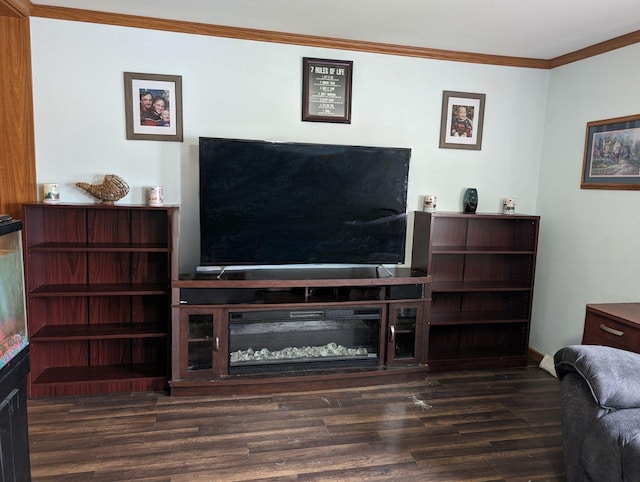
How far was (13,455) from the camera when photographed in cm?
154

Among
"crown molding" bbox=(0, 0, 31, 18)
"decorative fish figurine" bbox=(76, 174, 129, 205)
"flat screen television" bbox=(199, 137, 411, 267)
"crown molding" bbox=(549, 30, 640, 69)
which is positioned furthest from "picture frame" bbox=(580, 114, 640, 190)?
"crown molding" bbox=(0, 0, 31, 18)

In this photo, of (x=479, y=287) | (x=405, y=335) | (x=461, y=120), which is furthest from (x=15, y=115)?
(x=479, y=287)

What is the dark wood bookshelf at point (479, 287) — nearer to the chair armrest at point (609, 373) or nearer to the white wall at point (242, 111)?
the white wall at point (242, 111)

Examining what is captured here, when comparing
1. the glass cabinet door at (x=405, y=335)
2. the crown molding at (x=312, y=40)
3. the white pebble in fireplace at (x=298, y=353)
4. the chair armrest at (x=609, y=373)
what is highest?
the crown molding at (x=312, y=40)

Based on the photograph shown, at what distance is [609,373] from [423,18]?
7.12ft

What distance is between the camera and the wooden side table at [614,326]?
217cm

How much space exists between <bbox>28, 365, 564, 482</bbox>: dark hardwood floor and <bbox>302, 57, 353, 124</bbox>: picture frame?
194 centimetres

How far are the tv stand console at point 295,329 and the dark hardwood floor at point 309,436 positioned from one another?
4.6 inches

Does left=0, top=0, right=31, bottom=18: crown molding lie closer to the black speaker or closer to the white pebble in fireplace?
the white pebble in fireplace

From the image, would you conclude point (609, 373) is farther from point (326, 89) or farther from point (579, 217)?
point (326, 89)

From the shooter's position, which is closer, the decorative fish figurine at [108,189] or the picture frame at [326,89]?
the decorative fish figurine at [108,189]

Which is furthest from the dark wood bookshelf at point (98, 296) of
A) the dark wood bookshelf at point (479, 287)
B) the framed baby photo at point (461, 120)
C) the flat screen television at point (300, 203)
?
the framed baby photo at point (461, 120)

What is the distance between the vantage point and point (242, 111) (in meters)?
3.08

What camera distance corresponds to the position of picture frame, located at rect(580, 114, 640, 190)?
282 centimetres
